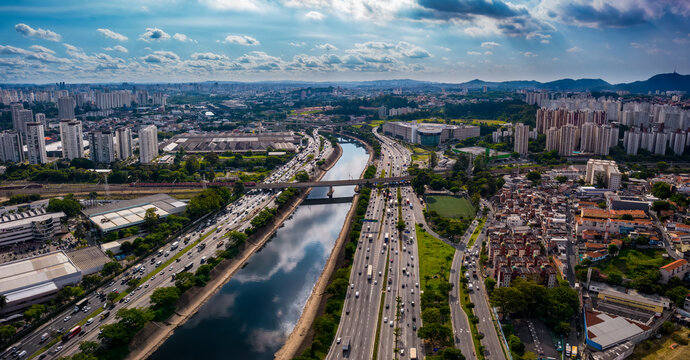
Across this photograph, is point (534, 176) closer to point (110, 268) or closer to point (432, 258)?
point (432, 258)

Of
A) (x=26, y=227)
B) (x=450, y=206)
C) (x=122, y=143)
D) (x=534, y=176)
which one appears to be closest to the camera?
(x=26, y=227)

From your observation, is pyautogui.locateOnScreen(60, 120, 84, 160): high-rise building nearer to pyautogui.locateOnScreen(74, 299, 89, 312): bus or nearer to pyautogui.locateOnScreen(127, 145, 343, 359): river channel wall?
pyautogui.locateOnScreen(127, 145, 343, 359): river channel wall

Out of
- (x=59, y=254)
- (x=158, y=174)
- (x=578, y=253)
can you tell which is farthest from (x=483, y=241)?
(x=158, y=174)

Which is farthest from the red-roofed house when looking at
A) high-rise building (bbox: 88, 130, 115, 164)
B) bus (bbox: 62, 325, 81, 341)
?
high-rise building (bbox: 88, 130, 115, 164)

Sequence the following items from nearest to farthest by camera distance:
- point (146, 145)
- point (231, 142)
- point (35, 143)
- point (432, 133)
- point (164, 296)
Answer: point (164, 296)
point (35, 143)
point (146, 145)
point (231, 142)
point (432, 133)

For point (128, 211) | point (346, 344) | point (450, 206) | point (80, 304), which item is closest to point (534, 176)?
point (450, 206)

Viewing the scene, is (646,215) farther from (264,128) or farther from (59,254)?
(264,128)
